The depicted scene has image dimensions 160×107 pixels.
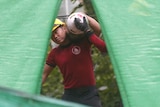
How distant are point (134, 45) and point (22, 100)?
111cm

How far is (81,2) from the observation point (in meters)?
4.32

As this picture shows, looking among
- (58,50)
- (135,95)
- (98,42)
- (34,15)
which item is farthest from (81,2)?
(135,95)

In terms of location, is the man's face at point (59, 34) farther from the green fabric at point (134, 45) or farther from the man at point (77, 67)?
the green fabric at point (134, 45)

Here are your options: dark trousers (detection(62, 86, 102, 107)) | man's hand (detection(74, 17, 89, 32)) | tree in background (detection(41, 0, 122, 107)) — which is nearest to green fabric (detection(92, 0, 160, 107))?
man's hand (detection(74, 17, 89, 32))

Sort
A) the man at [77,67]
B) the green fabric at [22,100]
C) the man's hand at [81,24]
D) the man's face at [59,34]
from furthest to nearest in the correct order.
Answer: the man at [77,67]
the man's face at [59,34]
the man's hand at [81,24]
the green fabric at [22,100]

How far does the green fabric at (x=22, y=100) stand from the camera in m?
1.96

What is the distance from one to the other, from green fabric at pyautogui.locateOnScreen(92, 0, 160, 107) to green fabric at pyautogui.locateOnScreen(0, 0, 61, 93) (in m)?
0.31

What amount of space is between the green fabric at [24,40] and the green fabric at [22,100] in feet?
2.72

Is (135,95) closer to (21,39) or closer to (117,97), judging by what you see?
(21,39)

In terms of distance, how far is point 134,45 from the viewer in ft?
9.73

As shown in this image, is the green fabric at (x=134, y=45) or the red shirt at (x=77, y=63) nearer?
the green fabric at (x=134, y=45)

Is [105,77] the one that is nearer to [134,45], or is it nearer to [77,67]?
[77,67]

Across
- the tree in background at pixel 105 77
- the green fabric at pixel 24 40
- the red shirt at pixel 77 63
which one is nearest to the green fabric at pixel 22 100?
the green fabric at pixel 24 40

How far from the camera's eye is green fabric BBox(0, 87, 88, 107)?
77.1 inches
